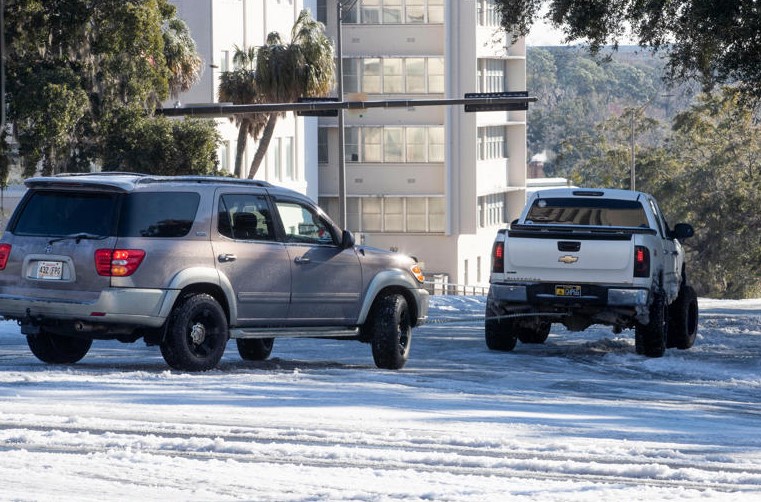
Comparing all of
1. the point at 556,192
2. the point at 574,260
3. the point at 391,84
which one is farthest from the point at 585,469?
the point at 391,84

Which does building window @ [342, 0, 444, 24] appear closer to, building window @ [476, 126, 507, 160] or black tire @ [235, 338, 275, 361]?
building window @ [476, 126, 507, 160]

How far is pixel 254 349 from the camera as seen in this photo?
17.4 meters

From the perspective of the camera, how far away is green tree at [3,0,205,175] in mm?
36688

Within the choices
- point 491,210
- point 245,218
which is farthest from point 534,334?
point 491,210

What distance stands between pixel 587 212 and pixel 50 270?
8.35 metres

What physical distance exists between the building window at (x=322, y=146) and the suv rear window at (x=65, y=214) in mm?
62779

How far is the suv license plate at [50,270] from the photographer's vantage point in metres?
Result: 14.5

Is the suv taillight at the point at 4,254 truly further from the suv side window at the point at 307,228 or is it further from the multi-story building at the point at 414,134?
the multi-story building at the point at 414,134

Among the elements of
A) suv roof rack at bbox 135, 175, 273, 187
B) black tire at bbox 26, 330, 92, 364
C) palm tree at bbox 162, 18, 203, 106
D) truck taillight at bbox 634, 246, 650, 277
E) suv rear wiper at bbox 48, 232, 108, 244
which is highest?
palm tree at bbox 162, 18, 203, 106

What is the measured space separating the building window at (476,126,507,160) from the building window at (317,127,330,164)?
7373 mm

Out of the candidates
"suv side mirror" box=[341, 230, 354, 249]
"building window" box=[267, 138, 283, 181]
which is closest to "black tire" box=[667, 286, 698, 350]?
"suv side mirror" box=[341, 230, 354, 249]

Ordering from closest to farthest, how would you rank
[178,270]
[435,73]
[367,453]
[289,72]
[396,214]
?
[367,453] < [178,270] < [289,72] < [435,73] < [396,214]

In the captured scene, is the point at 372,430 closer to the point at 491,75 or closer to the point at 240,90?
the point at 240,90

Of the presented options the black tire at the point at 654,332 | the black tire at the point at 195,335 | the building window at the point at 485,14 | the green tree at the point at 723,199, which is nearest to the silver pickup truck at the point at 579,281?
the black tire at the point at 654,332
